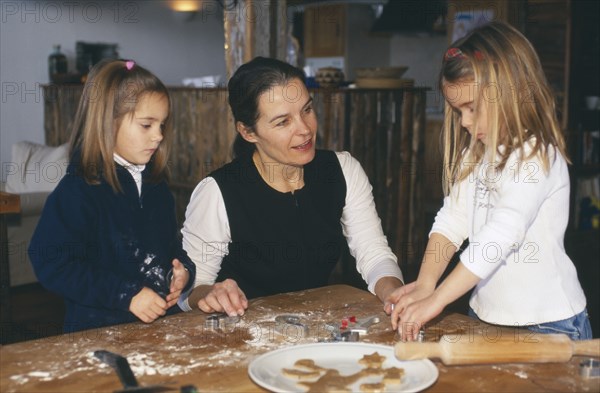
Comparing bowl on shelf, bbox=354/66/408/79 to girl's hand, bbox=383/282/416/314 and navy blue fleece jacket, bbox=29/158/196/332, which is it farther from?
girl's hand, bbox=383/282/416/314

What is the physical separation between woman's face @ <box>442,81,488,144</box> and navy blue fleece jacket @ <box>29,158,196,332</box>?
0.80 meters

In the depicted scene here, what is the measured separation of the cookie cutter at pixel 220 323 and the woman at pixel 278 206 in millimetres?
387

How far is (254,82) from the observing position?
2098 mm

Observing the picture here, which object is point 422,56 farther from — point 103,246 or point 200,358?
point 200,358

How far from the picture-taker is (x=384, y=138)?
16.6 feet

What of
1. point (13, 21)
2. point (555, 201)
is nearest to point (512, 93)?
point (555, 201)

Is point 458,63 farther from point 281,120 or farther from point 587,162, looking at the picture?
point 587,162

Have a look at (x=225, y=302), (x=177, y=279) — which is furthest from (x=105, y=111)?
(x=225, y=302)

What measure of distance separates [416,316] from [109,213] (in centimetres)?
81

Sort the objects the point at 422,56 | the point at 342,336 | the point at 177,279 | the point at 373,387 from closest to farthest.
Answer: the point at 373,387 → the point at 342,336 → the point at 177,279 → the point at 422,56

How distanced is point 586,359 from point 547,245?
381 mm

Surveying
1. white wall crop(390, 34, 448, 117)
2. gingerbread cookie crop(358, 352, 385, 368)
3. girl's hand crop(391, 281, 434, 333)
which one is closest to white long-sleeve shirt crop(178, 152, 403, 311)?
girl's hand crop(391, 281, 434, 333)

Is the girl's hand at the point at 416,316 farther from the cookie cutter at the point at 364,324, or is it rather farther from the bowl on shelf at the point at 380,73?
the bowl on shelf at the point at 380,73

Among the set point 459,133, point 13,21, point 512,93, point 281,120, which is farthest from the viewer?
point 13,21
